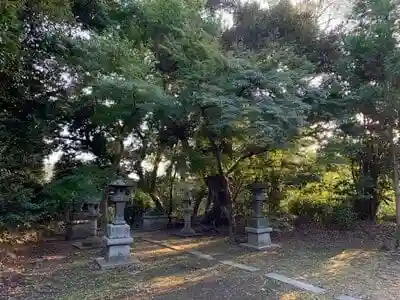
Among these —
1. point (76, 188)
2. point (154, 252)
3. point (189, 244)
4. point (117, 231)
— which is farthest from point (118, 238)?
point (189, 244)

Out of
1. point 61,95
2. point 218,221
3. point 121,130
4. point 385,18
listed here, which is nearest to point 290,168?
point 218,221

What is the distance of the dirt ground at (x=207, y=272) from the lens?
199 inches

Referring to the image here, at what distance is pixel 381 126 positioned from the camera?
27.6ft

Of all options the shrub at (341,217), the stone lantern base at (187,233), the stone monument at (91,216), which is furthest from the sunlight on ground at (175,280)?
the shrub at (341,217)

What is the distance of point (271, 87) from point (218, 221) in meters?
6.22

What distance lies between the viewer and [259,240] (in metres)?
8.15

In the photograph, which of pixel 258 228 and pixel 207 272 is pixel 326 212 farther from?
pixel 207 272

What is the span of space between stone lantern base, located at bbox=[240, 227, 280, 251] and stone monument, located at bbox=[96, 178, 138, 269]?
9.66 feet

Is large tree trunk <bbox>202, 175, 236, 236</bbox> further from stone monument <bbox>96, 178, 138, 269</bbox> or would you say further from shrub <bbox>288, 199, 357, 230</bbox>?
stone monument <bbox>96, 178, 138, 269</bbox>

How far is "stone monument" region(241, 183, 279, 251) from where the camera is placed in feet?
26.8

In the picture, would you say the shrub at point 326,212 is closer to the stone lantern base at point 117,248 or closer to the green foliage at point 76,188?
the stone lantern base at point 117,248

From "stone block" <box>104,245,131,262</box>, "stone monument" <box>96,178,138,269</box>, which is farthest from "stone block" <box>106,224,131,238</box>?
"stone block" <box>104,245,131,262</box>

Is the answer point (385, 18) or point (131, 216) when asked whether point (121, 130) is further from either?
point (385, 18)

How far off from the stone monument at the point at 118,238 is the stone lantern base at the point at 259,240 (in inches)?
116
